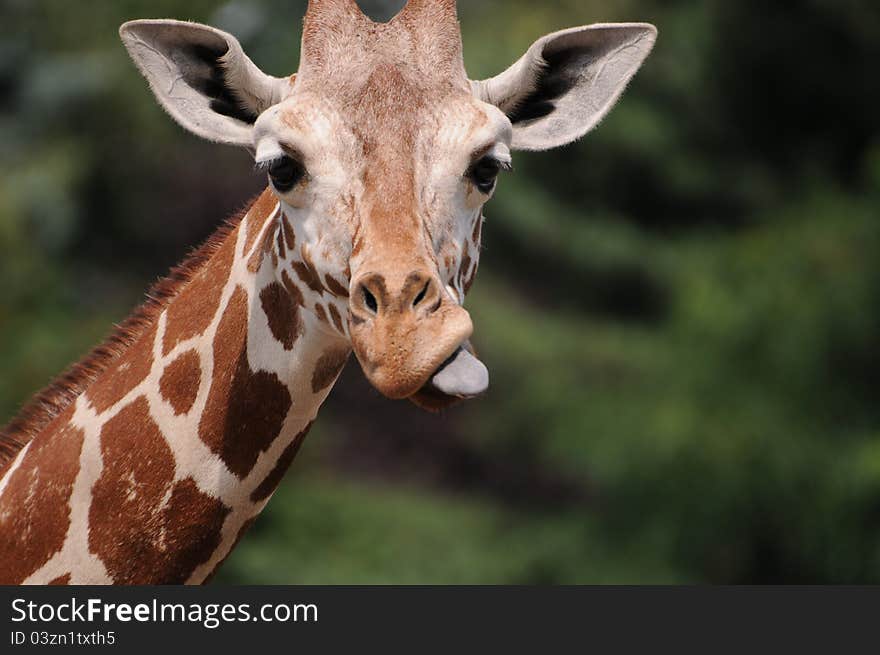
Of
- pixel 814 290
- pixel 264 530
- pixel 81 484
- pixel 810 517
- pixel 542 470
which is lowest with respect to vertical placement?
pixel 542 470

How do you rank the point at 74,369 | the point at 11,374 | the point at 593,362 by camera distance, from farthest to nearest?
the point at 593,362
the point at 11,374
the point at 74,369

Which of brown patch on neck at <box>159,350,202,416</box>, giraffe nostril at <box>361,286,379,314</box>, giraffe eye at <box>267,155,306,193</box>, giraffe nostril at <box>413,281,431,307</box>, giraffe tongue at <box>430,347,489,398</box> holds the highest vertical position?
giraffe eye at <box>267,155,306,193</box>

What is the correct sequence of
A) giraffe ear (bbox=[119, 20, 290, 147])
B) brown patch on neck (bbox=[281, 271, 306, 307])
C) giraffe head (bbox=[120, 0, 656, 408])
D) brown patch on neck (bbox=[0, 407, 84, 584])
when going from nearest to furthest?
giraffe head (bbox=[120, 0, 656, 408]), brown patch on neck (bbox=[281, 271, 306, 307]), giraffe ear (bbox=[119, 20, 290, 147]), brown patch on neck (bbox=[0, 407, 84, 584])

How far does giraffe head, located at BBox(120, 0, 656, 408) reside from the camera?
154 inches

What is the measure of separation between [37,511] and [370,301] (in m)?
1.56

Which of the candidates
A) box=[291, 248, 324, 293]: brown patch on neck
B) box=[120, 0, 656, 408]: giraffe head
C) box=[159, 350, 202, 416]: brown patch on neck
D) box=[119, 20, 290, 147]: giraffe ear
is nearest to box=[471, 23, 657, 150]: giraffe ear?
box=[120, 0, 656, 408]: giraffe head

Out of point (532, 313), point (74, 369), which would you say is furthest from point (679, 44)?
point (74, 369)

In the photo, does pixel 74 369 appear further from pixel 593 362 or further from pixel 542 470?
pixel 542 470

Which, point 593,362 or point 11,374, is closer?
point 11,374

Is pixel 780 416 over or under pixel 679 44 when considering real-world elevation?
under

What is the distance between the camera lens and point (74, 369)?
518 cm

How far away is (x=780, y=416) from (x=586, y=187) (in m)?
5.29

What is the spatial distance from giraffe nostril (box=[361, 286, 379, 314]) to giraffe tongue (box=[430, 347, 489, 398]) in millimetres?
276

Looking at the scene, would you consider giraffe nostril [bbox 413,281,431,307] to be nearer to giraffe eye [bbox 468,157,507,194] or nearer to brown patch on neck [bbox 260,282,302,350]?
giraffe eye [bbox 468,157,507,194]
